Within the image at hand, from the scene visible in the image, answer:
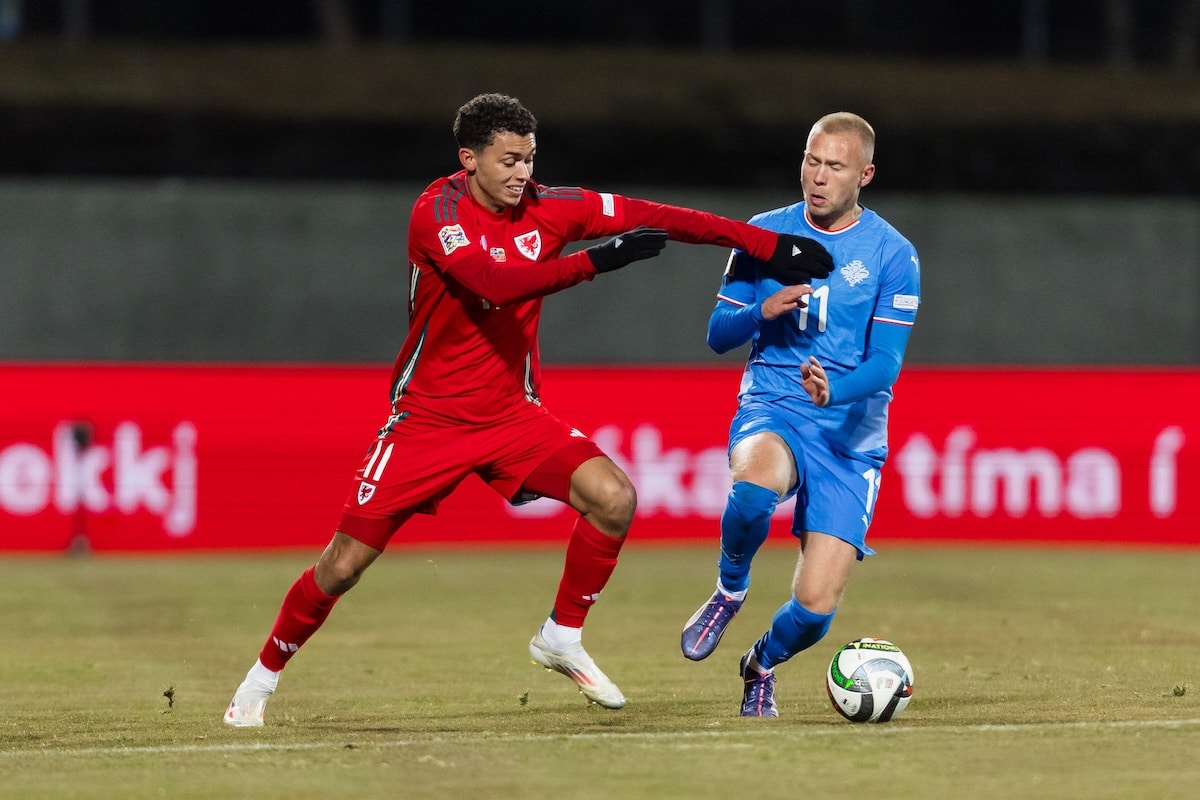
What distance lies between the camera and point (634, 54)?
19.8 meters

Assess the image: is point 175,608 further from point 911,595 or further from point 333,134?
point 333,134

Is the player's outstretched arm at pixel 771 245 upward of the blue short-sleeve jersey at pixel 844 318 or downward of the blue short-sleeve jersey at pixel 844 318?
upward

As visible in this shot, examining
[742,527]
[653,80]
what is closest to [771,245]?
[742,527]

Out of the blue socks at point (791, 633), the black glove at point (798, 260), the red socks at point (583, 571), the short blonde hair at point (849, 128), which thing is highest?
the short blonde hair at point (849, 128)

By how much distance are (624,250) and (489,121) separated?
2.29ft

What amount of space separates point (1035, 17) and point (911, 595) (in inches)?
404

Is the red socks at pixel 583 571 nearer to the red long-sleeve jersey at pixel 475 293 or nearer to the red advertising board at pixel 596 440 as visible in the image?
the red long-sleeve jersey at pixel 475 293

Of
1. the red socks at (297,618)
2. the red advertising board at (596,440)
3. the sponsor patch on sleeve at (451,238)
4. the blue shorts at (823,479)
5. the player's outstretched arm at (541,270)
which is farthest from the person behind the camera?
the red advertising board at (596,440)

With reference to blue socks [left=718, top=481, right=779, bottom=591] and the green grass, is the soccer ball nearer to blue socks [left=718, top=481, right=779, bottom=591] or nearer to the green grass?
the green grass

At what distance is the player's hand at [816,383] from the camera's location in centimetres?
655

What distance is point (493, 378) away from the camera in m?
6.92

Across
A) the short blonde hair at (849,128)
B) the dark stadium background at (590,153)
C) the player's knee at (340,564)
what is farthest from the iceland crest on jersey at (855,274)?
the dark stadium background at (590,153)

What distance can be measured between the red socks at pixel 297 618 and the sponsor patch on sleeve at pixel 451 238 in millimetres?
1324

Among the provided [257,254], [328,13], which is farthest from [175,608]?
[328,13]
